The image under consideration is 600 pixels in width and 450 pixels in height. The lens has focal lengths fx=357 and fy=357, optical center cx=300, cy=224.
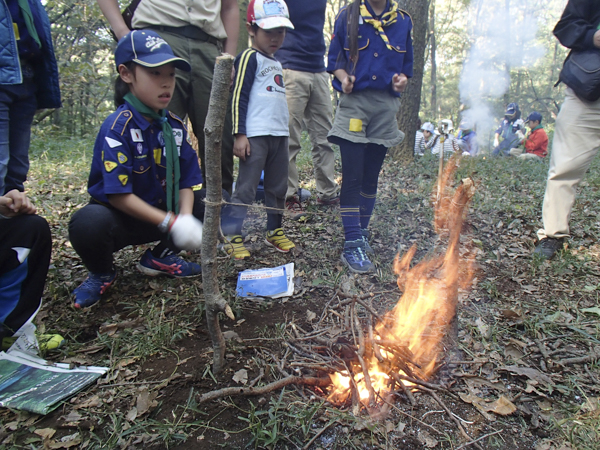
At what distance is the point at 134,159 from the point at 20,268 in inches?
38.0

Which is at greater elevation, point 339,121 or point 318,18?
point 318,18

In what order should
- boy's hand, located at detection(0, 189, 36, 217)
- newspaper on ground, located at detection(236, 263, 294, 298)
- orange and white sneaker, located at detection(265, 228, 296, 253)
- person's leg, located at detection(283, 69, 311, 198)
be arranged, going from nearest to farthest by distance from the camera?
boy's hand, located at detection(0, 189, 36, 217)
newspaper on ground, located at detection(236, 263, 294, 298)
orange and white sneaker, located at detection(265, 228, 296, 253)
person's leg, located at detection(283, 69, 311, 198)

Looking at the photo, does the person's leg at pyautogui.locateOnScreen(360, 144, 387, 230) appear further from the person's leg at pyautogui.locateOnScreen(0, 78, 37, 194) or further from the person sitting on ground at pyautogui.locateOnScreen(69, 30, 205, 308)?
the person's leg at pyautogui.locateOnScreen(0, 78, 37, 194)

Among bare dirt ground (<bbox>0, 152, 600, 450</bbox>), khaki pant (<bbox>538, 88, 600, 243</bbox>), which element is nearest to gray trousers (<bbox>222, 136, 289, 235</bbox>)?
bare dirt ground (<bbox>0, 152, 600, 450</bbox>)

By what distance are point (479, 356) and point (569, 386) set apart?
17.2 inches

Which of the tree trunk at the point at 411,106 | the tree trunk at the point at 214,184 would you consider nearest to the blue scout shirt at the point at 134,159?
the tree trunk at the point at 214,184

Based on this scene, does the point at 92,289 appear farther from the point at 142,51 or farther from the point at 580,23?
the point at 580,23

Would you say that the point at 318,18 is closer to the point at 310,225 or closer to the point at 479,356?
the point at 310,225

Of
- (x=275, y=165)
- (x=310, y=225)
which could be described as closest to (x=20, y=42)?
(x=275, y=165)

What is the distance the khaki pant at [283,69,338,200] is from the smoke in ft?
107

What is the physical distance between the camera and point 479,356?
211 cm

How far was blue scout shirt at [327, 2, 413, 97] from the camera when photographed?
3.11 meters

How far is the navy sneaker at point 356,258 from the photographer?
3114 mm

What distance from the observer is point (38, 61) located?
8.55 ft
